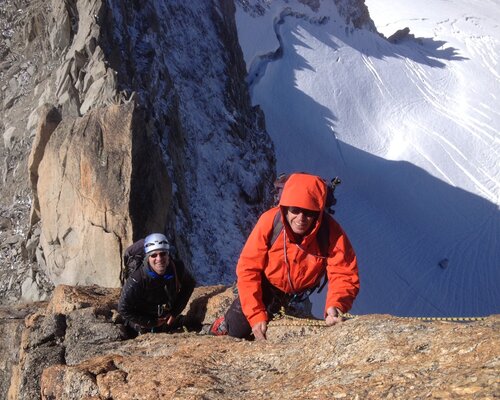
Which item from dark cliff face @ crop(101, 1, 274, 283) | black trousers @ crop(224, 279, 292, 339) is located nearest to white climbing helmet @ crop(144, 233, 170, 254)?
black trousers @ crop(224, 279, 292, 339)

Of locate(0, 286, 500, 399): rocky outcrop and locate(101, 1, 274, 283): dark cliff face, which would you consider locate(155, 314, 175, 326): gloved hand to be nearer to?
locate(0, 286, 500, 399): rocky outcrop

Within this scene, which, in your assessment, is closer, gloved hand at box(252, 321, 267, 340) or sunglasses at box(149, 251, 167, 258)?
gloved hand at box(252, 321, 267, 340)

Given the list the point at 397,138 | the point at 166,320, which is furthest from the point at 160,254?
the point at 397,138

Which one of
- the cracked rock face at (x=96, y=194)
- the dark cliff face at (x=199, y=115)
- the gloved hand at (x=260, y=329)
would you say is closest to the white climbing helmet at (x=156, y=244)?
the gloved hand at (x=260, y=329)

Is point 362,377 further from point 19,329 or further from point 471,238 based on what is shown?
point 471,238

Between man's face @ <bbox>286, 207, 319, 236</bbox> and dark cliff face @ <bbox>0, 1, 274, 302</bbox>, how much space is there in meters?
6.85

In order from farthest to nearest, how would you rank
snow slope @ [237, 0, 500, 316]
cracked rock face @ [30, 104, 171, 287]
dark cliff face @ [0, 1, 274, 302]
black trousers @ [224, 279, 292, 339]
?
1. snow slope @ [237, 0, 500, 316]
2. dark cliff face @ [0, 1, 274, 302]
3. cracked rock face @ [30, 104, 171, 287]
4. black trousers @ [224, 279, 292, 339]

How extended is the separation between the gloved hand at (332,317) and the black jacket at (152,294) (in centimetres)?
219

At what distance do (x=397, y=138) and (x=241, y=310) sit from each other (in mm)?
35104

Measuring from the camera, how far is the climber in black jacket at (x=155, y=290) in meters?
6.20

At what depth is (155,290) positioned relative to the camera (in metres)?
→ 6.48

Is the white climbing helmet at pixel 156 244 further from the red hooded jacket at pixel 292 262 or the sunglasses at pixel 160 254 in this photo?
the red hooded jacket at pixel 292 262

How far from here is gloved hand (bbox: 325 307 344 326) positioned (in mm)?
4645

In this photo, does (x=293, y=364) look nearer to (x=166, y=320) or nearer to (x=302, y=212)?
(x=302, y=212)
